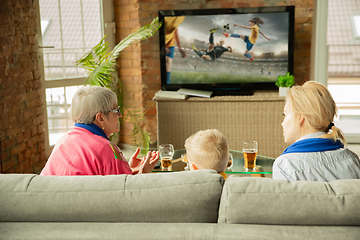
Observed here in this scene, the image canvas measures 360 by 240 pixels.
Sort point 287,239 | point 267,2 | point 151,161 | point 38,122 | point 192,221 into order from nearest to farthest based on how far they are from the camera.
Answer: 1. point 287,239
2. point 192,221
3. point 151,161
4. point 38,122
5. point 267,2

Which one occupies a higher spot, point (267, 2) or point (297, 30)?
point (267, 2)

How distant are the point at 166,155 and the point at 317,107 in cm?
110

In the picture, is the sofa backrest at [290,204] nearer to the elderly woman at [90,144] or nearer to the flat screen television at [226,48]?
the elderly woman at [90,144]

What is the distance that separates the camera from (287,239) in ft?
3.20

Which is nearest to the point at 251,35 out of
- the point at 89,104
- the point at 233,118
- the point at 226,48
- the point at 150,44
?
the point at 226,48

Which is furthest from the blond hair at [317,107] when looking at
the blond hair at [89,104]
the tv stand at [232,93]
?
the tv stand at [232,93]

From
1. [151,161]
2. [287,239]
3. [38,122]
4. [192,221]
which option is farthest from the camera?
[38,122]

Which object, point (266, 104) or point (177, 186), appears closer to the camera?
point (177, 186)

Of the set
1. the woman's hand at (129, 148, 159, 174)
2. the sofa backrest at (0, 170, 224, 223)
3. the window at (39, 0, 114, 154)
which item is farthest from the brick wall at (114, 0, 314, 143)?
the sofa backrest at (0, 170, 224, 223)

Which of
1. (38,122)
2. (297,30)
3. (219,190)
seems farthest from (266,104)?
(219,190)

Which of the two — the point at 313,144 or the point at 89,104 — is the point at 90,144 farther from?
the point at 313,144

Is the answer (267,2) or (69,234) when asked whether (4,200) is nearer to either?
(69,234)

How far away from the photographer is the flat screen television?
3836 mm

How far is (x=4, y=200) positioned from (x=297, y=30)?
11.9ft
